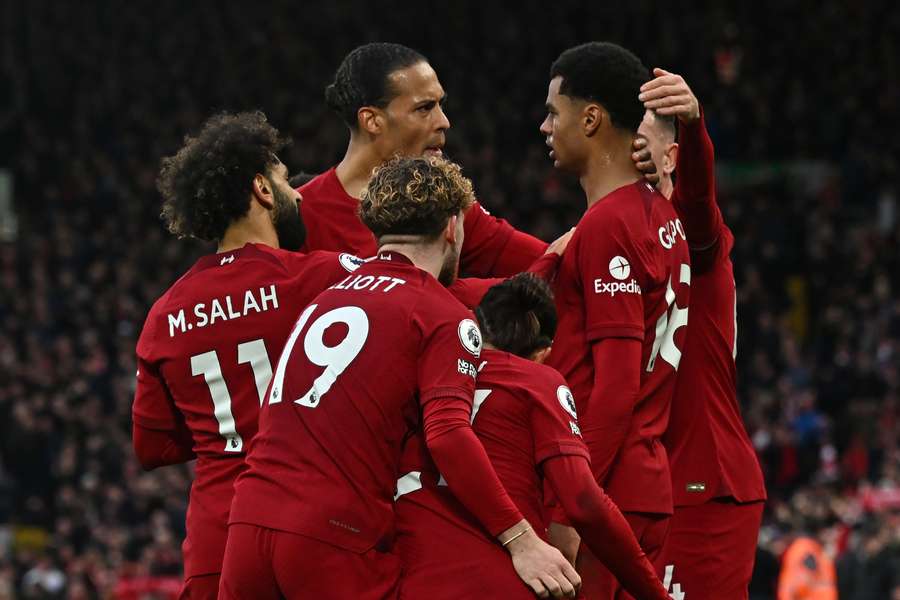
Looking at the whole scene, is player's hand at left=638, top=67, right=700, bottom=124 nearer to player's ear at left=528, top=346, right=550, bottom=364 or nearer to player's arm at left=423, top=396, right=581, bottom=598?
player's ear at left=528, top=346, right=550, bottom=364

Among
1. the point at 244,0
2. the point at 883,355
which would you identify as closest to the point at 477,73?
the point at 244,0

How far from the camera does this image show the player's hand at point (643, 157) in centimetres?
470

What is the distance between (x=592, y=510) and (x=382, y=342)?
2.14ft

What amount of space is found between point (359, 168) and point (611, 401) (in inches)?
50.1

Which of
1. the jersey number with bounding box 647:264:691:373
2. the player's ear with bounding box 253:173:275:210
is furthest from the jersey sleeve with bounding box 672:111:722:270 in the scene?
the player's ear with bounding box 253:173:275:210

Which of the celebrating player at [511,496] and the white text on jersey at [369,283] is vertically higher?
the white text on jersey at [369,283]

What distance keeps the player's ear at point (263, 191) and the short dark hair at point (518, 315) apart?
0.74 m

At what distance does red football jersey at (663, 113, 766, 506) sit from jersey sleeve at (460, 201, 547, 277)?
0.53 metres

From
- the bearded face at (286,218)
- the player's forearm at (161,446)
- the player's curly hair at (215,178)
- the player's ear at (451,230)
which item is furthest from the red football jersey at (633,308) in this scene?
the player's forearm at (161,446)

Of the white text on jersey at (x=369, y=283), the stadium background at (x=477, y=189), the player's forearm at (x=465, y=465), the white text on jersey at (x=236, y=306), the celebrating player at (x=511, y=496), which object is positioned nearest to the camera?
the player's forearm at (x=465, y=465)

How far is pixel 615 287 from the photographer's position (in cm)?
440

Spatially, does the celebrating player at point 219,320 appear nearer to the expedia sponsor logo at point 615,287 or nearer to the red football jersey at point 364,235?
the red football jersey at point 364,235

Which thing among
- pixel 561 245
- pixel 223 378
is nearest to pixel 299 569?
pixel 223 378

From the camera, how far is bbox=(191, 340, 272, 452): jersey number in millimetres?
4320
